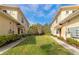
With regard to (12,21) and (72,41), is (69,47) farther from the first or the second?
(12,21)

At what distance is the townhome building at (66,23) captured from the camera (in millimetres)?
4302

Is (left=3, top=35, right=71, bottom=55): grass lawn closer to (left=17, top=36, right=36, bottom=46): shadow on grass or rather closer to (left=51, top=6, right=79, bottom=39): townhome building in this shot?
(left=17, top=36, right=36, bottom=46): shadow on grass

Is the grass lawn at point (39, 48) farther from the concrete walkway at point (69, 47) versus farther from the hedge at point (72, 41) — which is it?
the hedge at point (72, 41)

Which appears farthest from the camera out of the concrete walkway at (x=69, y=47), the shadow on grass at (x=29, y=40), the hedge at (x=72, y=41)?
the shadow on grass at (x=29, y=40)

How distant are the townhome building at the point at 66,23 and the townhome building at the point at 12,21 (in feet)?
2.81

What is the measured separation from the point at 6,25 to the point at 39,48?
113cm

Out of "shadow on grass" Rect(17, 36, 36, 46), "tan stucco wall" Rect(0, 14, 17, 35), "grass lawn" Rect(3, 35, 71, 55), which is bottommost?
"grass lawn" Rect(3, 35, 71, 55)

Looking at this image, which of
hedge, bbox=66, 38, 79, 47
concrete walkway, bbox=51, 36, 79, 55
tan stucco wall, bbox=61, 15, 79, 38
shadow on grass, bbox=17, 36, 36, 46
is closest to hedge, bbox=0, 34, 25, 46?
shadow on grass, bbox=17, 36, 36, 46

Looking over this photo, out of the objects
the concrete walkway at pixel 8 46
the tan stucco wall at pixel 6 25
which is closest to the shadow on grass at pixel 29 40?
the concrete walkway at pixel 8 46

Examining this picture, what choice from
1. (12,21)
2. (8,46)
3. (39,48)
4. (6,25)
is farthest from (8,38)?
(39,48)

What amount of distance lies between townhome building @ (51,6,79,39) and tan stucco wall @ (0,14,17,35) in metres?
1.11

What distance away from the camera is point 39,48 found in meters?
4.25

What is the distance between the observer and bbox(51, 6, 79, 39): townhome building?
4302 mm
